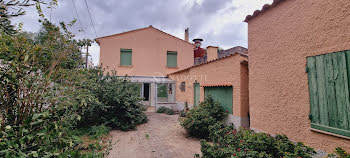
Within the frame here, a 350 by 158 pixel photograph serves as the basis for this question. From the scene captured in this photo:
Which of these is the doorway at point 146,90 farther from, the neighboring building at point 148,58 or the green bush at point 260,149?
the green bush at point 260,149

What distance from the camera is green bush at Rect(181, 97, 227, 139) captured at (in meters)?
5.95

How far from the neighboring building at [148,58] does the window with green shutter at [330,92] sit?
32.7 feet

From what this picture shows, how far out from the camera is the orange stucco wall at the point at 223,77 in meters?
5.68

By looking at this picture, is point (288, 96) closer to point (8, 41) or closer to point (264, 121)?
point (264, 121)

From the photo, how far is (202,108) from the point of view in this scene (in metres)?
6.57

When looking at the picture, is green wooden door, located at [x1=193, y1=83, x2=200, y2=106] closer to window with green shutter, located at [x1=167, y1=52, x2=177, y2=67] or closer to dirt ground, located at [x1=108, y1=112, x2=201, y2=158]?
dirt ground, located at [x1=108, y1=112, x2=201, y2=158]

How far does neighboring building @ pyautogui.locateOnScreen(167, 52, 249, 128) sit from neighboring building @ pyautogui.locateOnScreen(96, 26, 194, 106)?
4.44m

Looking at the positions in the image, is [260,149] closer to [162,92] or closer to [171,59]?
[162,92]

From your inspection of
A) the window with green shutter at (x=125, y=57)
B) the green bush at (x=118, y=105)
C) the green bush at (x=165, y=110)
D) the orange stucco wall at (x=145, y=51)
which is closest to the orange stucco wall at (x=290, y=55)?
the green bush at (x=118, y=105)

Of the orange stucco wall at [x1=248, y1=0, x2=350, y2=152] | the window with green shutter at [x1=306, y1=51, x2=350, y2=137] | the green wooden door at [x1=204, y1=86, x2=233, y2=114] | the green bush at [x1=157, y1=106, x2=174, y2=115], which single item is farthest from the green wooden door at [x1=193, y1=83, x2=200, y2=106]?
the window with green shutter at [x1=306, y1=51, x2=350, y2=137]

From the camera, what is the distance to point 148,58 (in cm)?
1386

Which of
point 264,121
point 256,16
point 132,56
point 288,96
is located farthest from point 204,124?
point 132,56

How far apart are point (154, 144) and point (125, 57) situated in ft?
31.9

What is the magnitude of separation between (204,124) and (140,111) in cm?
367
